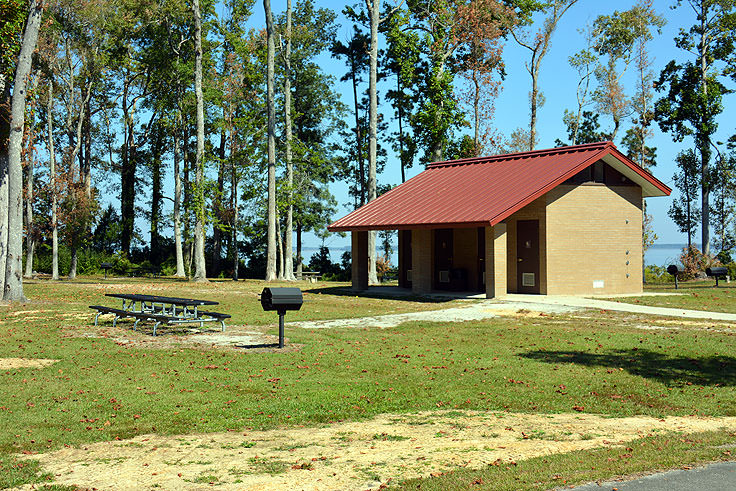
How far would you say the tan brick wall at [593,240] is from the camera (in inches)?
992

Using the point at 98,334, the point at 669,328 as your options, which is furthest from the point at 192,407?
the point at 669,328

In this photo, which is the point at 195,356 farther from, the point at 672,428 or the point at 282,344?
the point at 672,428

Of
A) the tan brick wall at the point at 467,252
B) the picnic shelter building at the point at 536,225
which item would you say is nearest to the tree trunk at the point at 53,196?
the picnic shelter building at the point at 536,225

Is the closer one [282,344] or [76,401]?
[76,401]

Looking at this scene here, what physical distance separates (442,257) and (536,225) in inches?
185

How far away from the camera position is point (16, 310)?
19.8 m

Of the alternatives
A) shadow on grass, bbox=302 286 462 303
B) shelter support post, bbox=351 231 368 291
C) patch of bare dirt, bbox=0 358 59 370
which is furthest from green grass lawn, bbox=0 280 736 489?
shelter support post, bbox=351 231 368 291

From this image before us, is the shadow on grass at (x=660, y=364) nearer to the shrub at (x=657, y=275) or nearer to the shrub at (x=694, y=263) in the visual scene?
the shrub at (x=694, y=263)

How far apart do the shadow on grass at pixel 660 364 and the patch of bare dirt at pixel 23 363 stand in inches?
325

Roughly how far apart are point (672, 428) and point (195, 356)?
25.7 ft

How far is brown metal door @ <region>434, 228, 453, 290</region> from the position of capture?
2844cm

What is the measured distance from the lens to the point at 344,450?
270 inches

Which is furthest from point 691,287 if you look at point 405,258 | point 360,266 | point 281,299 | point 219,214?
point 219,214

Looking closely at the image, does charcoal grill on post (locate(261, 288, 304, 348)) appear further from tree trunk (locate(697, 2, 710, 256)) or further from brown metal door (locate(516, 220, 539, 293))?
tree trunk (locate(697, 2, 710, 256))
